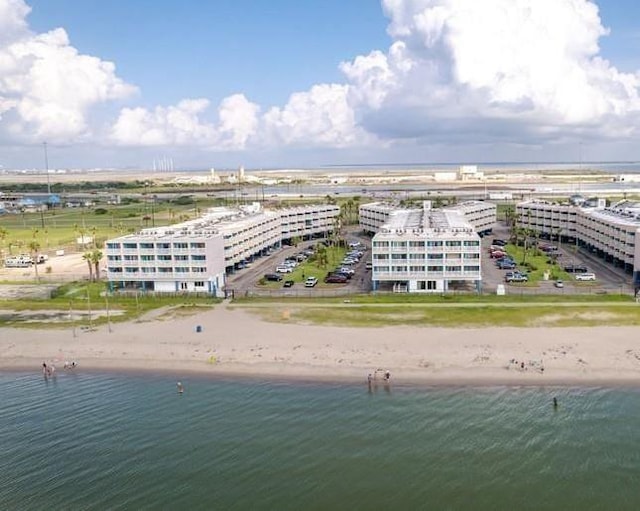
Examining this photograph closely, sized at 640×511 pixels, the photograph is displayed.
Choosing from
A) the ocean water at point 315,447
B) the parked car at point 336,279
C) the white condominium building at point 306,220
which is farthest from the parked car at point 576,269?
the white condominium building at point 306,220

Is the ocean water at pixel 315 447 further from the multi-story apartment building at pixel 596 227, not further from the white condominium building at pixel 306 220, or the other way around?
the white condominium building at pixel 306 220

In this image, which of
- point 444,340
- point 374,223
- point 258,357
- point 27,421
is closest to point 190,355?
point 258,357

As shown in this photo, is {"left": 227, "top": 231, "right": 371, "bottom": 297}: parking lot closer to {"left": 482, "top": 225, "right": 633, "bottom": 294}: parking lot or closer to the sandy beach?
the sandy beach

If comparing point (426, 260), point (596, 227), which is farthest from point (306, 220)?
point (426, 260)

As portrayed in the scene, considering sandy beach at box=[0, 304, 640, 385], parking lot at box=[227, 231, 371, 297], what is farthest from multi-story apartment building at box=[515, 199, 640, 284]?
parking lot at box=[227, 231, 371, 297]

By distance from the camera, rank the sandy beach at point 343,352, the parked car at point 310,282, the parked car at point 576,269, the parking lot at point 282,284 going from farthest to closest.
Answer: the parked car at point 576,269
the parked car at point 310,282
the parking lot at point 282,284
the sandy beach at point 343,352

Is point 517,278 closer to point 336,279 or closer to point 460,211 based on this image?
point 336,279
